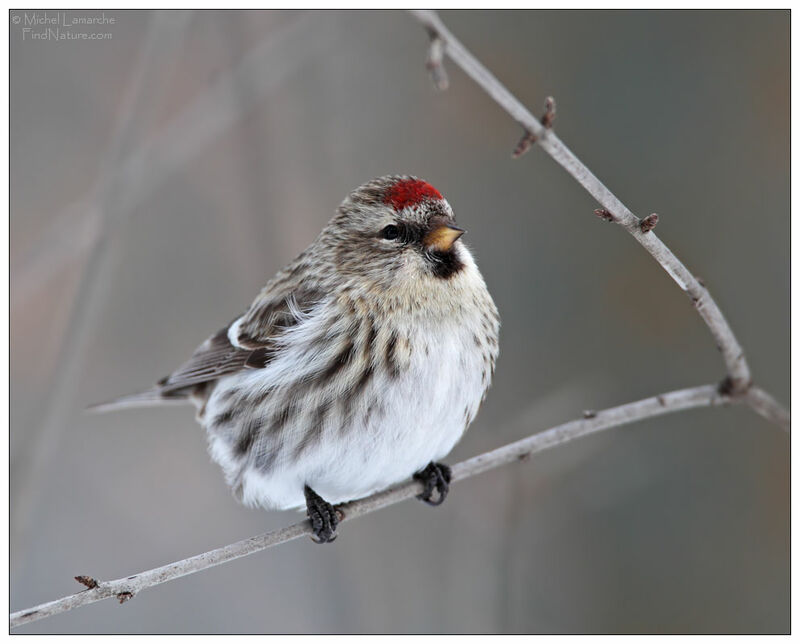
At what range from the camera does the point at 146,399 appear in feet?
10.4

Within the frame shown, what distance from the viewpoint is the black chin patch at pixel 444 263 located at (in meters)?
2.62

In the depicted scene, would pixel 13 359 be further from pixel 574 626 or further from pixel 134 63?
pixel 574 626

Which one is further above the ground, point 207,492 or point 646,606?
point 207,492

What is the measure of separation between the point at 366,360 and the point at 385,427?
0.20 meters

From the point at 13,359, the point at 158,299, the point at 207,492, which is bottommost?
the point at 207,492

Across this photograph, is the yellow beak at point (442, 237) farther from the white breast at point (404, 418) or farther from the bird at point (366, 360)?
the white breast at point (404, 418)

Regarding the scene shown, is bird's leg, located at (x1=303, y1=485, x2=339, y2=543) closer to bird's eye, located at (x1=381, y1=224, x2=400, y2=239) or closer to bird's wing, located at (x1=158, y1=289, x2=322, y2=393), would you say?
Result: bird's wing, located at (x1=158, y1=289, x2=322, y2=393)

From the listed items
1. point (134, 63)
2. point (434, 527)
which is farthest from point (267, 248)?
point (434, 527)

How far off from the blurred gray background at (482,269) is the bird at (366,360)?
0.19 metres

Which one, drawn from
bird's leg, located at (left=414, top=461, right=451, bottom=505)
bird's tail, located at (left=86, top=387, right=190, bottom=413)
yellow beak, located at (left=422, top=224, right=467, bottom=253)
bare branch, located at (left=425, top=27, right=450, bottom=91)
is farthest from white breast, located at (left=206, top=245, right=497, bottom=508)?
bare branch, located at (left=425, top=27, right=450, bottom=91)

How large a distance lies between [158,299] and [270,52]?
4.13 feet

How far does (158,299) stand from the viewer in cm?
375

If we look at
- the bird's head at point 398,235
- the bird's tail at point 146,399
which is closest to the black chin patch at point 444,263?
the bird's head at point 398,235

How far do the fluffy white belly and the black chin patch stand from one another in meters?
Answer: 0.15
